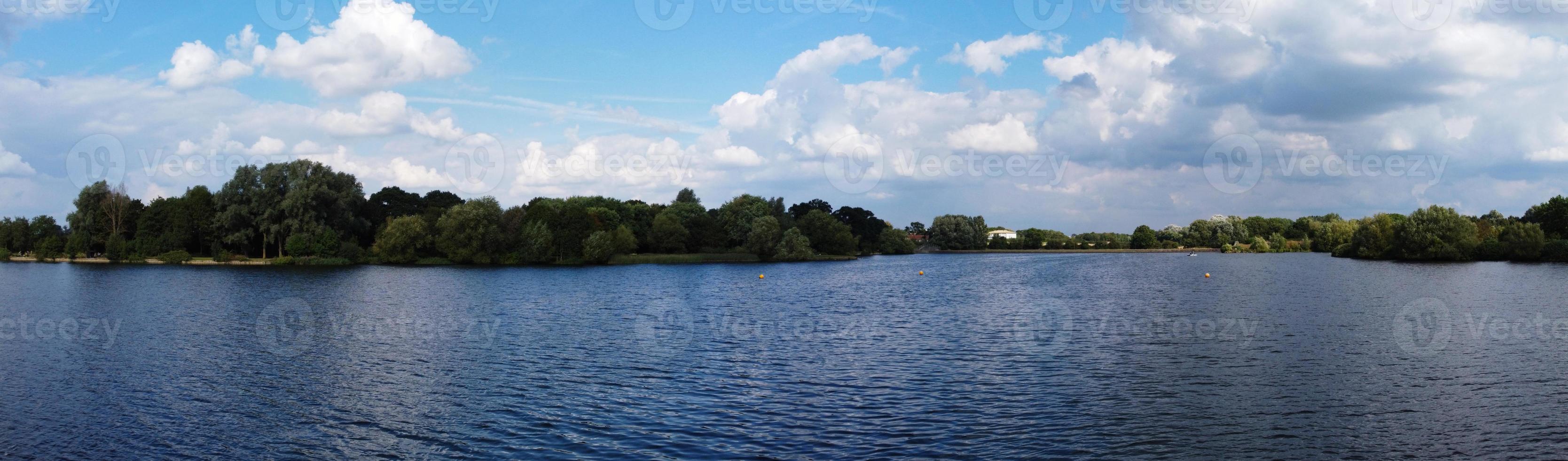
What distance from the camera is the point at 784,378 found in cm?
2256

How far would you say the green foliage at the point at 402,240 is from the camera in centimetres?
9975

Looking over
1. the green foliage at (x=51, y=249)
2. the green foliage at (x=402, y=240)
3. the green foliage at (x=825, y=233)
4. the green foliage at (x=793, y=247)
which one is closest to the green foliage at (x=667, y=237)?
the green foliage at (x=793, y=247)

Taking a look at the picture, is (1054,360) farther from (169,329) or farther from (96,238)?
(96,238)

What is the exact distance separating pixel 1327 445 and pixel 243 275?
80595 millimetres

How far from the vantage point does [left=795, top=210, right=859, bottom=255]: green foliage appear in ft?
455

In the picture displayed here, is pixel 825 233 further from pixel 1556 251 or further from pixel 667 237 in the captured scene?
pixel 1556 251

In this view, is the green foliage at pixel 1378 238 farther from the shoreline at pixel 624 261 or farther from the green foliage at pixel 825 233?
the green foliage at pixel 825 233

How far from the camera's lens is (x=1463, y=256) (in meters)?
102

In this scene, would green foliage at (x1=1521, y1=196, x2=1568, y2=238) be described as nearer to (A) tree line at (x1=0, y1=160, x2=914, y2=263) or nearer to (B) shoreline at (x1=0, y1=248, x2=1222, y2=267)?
(B) shoreline at (x1=0, y1=248, x2=1222, y2=267)

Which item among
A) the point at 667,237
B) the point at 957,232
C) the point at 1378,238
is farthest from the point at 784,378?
the point at 957,232

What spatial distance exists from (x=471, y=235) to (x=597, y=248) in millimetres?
15063

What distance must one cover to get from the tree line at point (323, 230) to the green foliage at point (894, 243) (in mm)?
51296

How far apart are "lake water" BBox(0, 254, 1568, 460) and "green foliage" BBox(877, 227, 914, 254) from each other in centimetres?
12503

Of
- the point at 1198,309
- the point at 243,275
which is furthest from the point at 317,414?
the point at 243,275
